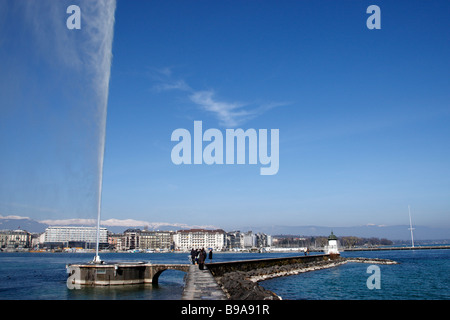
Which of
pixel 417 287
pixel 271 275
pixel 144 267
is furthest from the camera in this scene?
pixel 271 275

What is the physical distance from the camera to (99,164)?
31.2 m

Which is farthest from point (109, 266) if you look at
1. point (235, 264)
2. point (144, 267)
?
point (235, 264)
